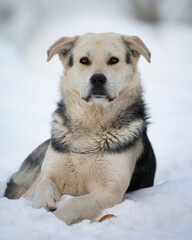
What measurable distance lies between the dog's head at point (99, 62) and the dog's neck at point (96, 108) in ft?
0.32

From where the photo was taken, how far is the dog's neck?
408 centimetres

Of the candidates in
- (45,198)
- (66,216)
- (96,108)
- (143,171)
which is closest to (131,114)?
(96,108)

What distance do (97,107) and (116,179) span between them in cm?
88

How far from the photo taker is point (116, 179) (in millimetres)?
3672

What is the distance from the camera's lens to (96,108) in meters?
4.09

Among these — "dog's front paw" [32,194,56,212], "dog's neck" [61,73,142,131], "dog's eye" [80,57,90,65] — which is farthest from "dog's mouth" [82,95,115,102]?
"dog's front paw" [32,194,56,212]

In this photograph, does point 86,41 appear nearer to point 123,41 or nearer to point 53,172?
point 123,41

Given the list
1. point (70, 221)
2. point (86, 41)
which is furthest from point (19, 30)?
point (70, 221)

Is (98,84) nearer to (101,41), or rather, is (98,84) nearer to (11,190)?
(101,41)

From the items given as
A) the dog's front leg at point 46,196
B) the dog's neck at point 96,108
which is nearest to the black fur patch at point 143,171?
the dog's neck at point 96,108

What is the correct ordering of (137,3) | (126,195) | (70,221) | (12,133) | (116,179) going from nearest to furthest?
(70,221) < (116,179) < (126,195) < (137,3) < (12,133)

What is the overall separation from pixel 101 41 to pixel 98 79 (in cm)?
63

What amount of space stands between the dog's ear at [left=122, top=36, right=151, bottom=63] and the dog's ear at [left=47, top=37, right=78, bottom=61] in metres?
0.65

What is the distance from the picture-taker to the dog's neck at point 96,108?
4078 millimetres
